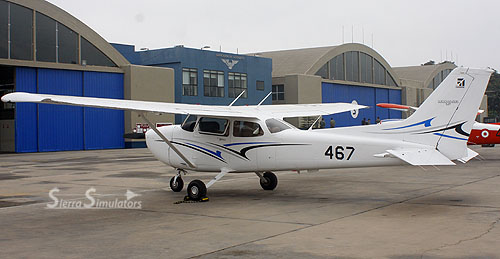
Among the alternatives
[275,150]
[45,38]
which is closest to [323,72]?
[45,38]

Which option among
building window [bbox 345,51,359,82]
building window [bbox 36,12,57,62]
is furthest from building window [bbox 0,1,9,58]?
building window [bbox 345,51,359,82]

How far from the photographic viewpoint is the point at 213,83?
1799 inches

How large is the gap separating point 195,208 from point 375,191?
4.53m

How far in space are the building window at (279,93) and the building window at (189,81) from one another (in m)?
12.0

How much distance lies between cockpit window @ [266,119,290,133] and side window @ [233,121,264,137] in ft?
0.66

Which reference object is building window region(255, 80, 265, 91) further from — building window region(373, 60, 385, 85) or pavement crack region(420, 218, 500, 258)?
pavement crack region(420, 218, 500, 258)

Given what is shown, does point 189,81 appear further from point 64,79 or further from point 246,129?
point 246,129

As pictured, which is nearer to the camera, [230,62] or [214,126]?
[214,126]

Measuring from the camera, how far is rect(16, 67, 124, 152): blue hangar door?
111 ft

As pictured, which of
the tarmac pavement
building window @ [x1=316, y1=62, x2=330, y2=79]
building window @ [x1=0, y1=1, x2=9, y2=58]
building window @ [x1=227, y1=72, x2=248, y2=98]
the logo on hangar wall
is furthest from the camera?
building window @ [x1=316, y1=62, x2=330, y2=79]

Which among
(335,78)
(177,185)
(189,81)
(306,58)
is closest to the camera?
(177,185)

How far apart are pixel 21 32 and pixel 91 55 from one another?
16.6 feet

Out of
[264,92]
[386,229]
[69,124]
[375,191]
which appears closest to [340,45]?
[264,92]

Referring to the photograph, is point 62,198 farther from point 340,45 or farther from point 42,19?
point 340,45
